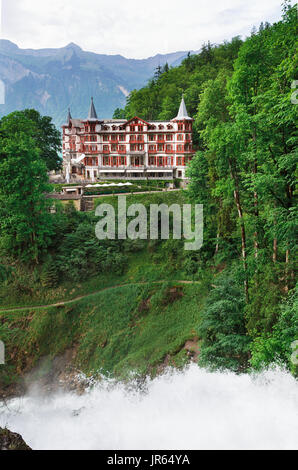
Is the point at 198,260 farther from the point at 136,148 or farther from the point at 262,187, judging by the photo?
the point at 136,148

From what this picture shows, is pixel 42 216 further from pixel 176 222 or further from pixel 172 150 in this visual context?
pixel 172 150

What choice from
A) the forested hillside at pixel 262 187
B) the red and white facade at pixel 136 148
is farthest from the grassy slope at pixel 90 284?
the red and white facade at pixel 136 148

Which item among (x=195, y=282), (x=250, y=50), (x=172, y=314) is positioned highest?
(x=250, y=50)

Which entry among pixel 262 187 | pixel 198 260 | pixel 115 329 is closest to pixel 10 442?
pixel 262 187

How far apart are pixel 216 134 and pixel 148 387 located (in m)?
14.9

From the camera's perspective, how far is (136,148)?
49.8 metres

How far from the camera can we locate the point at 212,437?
12.1m

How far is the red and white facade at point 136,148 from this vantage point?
47.4 m

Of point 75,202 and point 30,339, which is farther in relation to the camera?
point 75,202

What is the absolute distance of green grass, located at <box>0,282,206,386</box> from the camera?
21.7 metres

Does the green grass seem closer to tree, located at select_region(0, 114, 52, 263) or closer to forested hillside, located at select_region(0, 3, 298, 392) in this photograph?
forested hillside, located at select_region(0, 3, 298, 392)

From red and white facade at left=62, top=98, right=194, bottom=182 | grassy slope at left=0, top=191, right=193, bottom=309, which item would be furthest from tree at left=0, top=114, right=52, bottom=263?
red and white facade at left=62, top=98, right=194, bottom=182

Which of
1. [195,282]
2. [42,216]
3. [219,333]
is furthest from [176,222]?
[219,333]

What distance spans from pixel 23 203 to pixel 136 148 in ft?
90.1
